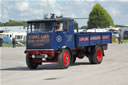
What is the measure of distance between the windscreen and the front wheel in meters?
1.23

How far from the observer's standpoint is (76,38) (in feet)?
59.8

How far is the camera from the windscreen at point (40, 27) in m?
17.2

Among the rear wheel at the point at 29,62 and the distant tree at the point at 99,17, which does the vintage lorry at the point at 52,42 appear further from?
the distant tree at the point at 99,17

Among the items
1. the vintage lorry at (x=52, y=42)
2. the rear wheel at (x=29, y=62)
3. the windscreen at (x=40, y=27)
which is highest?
the windscreen at (x=40, y=27)

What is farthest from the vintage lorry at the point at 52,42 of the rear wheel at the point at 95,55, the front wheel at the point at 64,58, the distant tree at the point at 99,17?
the distant tree at the point at 99,17

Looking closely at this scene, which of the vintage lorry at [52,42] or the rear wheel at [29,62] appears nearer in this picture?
the vintage lorry at [52,42]

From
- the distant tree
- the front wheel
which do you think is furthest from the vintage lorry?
the distant tree

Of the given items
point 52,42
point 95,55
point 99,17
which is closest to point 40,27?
point 52,42

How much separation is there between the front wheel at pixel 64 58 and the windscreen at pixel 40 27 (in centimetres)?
123

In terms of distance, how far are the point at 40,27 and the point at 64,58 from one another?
1.94 metres

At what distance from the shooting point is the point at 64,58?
17.0 m

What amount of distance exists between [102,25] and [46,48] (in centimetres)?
11047

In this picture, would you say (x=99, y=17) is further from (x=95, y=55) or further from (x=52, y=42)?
(x=52, y=42)

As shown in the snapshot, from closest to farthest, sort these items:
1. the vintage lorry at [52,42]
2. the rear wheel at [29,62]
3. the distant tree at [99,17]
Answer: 1. the vintage lorry at [52,42]
2. the rear wheel at [29,62]
3. the distant tree at [99,17]
